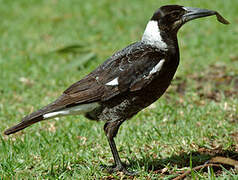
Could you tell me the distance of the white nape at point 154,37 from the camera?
3580mm

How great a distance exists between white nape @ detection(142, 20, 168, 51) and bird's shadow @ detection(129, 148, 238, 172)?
0.99m

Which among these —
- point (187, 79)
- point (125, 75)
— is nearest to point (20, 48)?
point (187, 79)

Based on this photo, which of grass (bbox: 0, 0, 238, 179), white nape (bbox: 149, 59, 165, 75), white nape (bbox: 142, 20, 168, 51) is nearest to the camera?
white nape (bbox: 149, 59, 165, 75)

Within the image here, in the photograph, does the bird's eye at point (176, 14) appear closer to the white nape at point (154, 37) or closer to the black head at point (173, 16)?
the black head at point (173, 16)

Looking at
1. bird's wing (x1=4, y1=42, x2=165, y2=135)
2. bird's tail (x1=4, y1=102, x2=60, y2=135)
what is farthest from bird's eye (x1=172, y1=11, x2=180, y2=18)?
bird's tail (x1=4, y1=102, x2=60, y2=135)

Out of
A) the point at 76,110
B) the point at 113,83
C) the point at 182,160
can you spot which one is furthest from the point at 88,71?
the point at 182,160

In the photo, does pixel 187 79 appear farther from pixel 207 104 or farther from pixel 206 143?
pixel 206 143

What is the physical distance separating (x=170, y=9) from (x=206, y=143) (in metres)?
1.35

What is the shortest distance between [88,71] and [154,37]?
→ 116 inches

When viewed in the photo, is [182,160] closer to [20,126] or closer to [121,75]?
[121,75]

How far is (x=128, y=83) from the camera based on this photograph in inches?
137

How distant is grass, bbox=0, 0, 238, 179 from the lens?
3762 millimetres

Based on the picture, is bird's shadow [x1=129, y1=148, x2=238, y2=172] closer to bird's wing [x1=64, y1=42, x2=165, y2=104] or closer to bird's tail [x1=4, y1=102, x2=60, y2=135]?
bird's wing [x1=64, y1=42, x2=165, y2=104]

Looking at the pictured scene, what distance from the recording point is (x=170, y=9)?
3.62 m
